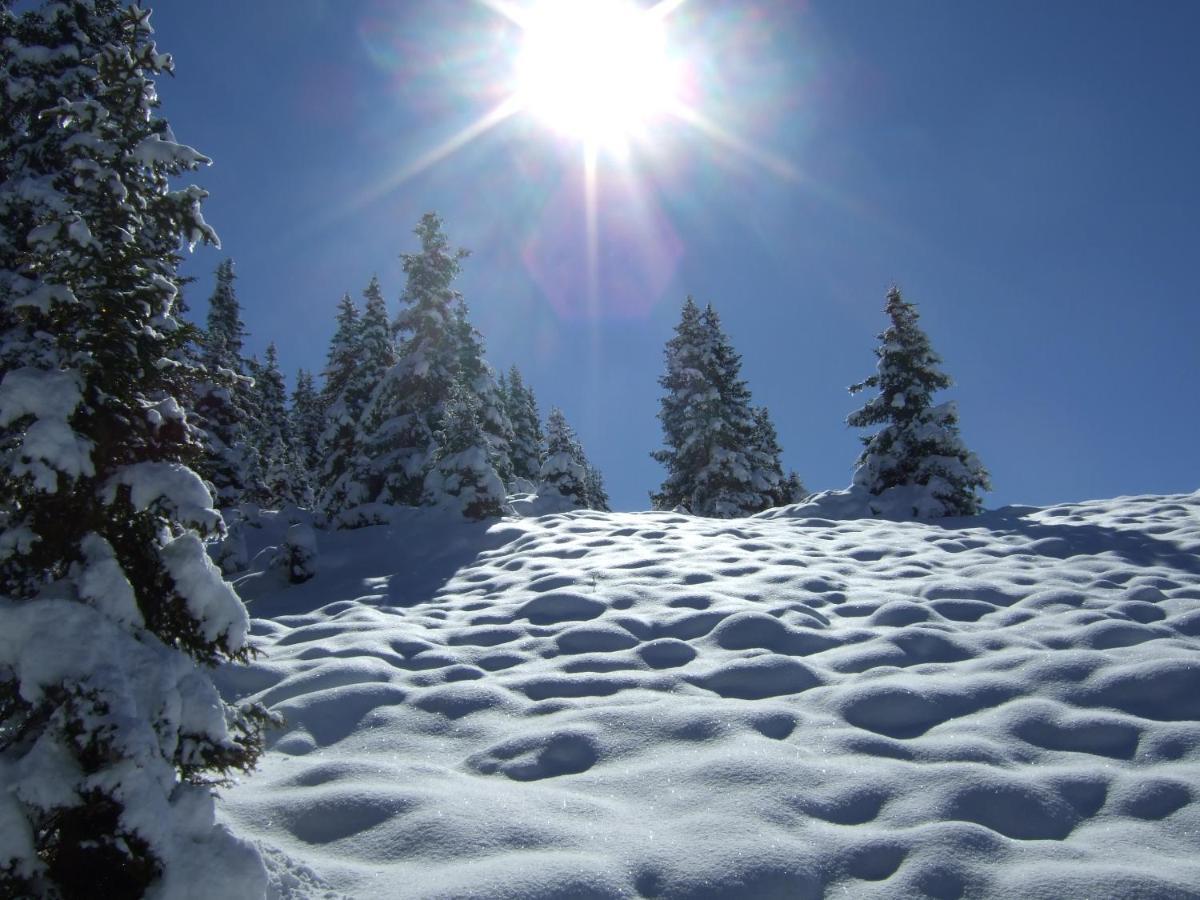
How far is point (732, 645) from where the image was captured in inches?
320

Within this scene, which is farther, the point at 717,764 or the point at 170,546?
the point at 717,764

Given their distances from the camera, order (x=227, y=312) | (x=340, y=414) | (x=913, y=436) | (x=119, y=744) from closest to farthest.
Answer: (x=119, y=744)
(x=913, y=436)
(x=340, y=414)
(x=227, y=312)

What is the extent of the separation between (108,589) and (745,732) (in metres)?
4.67

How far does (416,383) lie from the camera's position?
23250 mm

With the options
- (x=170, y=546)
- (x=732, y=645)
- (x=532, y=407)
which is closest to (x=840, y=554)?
(x=732, y=645)

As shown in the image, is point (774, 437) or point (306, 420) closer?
point (774, 437)

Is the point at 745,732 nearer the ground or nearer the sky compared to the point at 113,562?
nearer the ground

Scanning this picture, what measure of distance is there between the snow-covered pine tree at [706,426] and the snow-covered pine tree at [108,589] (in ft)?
78.8

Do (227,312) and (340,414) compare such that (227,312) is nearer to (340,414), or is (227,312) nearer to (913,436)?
(340,414)

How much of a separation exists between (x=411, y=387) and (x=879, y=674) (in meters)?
19.2

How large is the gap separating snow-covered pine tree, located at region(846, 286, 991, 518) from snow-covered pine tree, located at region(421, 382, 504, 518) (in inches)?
443

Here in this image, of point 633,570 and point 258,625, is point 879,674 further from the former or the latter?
point 258,625

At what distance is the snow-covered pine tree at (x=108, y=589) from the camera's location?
311 cm

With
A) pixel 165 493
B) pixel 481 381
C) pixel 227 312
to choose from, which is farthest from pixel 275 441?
pixel 165 493
